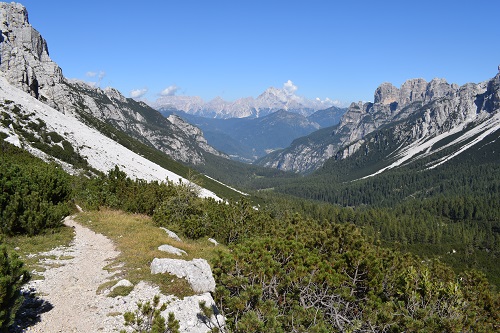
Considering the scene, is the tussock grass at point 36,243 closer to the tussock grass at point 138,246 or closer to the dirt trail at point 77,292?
the dirt trail at point 77,292

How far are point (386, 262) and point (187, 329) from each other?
13164 millimetres

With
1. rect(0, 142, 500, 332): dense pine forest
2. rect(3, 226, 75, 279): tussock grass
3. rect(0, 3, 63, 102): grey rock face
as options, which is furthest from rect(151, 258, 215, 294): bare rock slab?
rect(0, 3, 63, 102): grey rock face

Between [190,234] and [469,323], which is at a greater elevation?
[469,323]

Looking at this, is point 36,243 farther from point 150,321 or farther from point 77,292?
point 150,321

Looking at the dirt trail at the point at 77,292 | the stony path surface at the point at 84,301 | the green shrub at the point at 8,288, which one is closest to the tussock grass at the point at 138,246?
the stony path surface at the point at 84,301

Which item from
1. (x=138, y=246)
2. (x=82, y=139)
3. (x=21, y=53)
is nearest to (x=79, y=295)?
(x=138, y=246)

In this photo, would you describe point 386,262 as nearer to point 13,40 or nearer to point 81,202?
point 81,202

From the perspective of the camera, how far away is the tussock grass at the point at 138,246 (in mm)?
17797

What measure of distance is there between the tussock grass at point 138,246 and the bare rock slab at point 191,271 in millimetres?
347

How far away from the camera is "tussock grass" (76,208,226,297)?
17.8 m

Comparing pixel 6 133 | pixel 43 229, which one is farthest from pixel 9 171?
pixel 6 133

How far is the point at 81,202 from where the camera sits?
41.2 metres

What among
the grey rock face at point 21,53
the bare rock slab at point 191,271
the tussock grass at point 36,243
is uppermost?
the grey rock face at point 21,53

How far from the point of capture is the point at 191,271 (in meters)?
18.4
